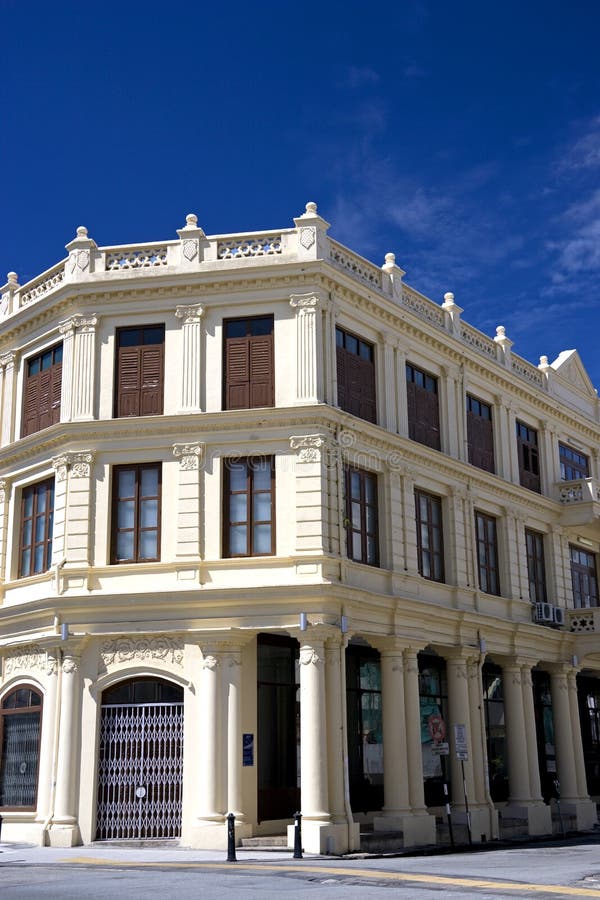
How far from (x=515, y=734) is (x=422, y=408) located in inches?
393

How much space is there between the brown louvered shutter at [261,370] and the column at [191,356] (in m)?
1.28

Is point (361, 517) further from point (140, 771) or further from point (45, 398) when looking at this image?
point (45, 398)

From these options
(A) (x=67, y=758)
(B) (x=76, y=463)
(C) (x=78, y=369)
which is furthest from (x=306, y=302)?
(A) (x=67, y=758)

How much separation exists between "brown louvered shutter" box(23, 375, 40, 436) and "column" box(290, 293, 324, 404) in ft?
24.7

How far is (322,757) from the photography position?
24297 mm

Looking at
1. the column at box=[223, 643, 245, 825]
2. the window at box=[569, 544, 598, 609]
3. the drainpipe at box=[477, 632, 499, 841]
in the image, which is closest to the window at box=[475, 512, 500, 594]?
the drainpipe at box=[477, 632, 499, 841]

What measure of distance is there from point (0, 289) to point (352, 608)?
14.1 m

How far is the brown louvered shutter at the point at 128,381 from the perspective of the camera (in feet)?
90.5

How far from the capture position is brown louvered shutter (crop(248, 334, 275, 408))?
Result: 88.5ft

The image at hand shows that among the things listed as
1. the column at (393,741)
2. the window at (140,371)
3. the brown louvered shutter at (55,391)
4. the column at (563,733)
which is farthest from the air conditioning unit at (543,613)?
the brown louvered shutter at (55,391)

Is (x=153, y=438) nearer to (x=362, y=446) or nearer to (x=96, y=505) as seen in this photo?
(x=96, y=505)

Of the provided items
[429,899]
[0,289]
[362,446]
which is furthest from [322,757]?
[0,289]

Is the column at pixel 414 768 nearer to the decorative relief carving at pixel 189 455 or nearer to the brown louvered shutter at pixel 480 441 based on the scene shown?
the decorative relief carving at pixel 189 455

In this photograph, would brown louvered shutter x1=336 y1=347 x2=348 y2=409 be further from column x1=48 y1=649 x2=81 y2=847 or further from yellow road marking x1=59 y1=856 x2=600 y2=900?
yellow road marking x1=59 y1=856 x2=600 y2=900
